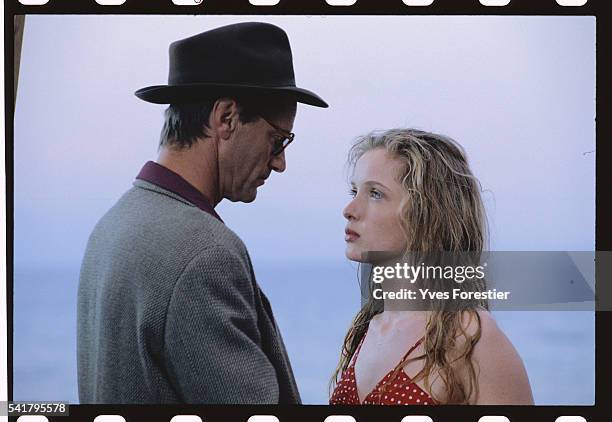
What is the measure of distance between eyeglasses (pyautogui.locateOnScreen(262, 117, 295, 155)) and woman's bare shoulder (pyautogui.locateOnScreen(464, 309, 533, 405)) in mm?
Result: 814

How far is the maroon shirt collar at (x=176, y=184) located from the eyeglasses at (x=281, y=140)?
0.30 m

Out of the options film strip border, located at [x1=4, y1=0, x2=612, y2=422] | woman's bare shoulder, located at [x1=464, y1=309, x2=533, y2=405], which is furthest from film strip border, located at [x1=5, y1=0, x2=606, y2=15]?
woman's bare shoulder, located at [x1=464, y1=309, x2=533, y2=405]

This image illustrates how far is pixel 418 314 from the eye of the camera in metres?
3.05

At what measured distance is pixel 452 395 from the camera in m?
2.95

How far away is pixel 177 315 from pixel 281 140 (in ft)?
2.29

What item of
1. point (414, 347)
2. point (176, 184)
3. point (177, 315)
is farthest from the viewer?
point (414, 347)

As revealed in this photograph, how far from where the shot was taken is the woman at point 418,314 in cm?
296

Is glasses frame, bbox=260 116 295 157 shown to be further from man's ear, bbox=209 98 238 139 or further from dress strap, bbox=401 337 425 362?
dress strap, bbox=401 337 425 362

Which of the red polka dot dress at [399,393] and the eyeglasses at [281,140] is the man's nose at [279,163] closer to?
the eyeglasses at [281,140]

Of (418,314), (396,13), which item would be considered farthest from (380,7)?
(418,314)

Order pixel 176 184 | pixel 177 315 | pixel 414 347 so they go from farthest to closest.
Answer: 1. pixel 414 347
2. pixel 176 184
3. pixel 177 315

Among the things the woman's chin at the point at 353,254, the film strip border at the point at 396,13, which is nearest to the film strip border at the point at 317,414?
the film strip border at the point at 396,13

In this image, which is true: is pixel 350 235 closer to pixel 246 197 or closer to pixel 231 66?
pixel 246 197

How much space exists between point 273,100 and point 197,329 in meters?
0.80
